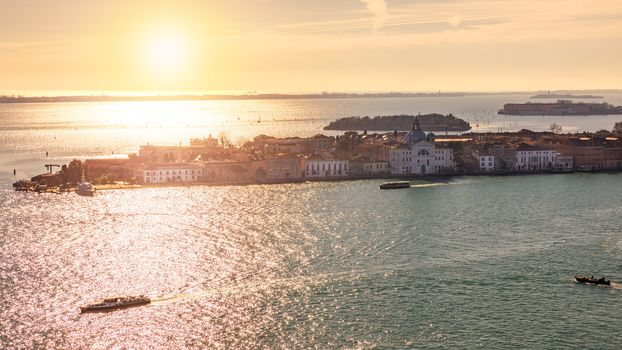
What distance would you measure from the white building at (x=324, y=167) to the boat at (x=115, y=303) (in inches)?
800

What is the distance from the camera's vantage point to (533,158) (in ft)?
128

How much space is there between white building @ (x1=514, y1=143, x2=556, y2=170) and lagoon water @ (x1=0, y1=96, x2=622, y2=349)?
9.33 metres

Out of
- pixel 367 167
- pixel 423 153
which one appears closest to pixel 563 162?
pixel 423 153

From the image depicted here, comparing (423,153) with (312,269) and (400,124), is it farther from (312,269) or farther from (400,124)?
(400,124)

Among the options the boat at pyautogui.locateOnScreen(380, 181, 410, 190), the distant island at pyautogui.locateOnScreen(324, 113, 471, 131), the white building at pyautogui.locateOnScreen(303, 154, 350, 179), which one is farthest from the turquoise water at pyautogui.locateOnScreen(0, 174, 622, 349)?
the distant island at pyautogui.locateOnScreen(324, 113, 471, 131)

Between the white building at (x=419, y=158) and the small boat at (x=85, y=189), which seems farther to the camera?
the white building at (x=419, y=158)

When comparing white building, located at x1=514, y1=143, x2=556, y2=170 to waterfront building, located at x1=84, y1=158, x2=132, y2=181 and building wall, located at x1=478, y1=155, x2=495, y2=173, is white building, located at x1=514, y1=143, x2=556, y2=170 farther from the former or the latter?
waterfront building, located at x1=84, y1=158, x2=132, y2=181

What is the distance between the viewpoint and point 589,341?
515 inches

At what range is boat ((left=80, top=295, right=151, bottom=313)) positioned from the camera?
14578 millimetres

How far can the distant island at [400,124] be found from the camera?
235ft

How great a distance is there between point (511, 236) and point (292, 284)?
722 cm

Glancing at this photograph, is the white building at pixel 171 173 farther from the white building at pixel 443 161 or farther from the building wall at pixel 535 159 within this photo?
the building wall at pixel 535 159

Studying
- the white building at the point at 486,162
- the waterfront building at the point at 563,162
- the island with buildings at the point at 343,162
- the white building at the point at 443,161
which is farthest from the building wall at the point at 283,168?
the waterfront building at the point at 563,162

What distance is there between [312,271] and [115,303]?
14.0 ft
